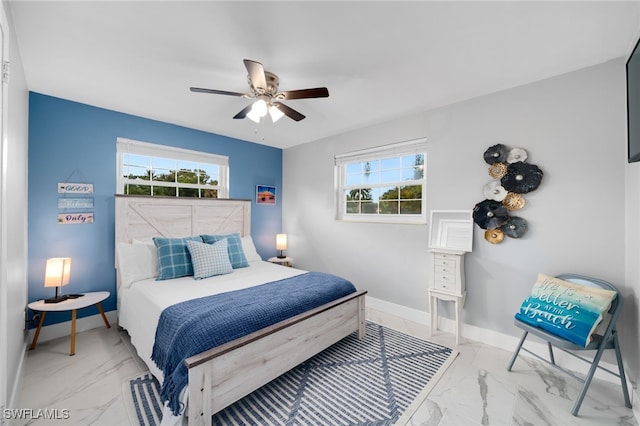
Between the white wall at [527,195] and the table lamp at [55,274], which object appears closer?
the white wall at [527,195]

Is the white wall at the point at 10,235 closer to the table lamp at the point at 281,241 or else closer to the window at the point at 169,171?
the window at the point at 169,171

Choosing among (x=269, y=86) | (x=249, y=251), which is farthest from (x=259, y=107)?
(x=249, y=251)

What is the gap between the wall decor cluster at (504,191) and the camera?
240 cm

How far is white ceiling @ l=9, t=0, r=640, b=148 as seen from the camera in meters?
1.56

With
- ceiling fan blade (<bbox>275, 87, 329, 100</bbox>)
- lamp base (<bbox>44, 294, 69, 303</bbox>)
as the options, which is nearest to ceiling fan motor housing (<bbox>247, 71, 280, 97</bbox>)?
ceiling fan blade (<bbox>275, 87, 329, 100</bbox>)

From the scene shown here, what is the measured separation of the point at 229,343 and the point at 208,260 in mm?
1373

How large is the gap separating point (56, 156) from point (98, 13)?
1881 mm

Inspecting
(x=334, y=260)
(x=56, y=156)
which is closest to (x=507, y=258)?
(x=334, y=260)

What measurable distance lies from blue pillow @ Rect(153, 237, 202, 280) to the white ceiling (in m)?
1.52

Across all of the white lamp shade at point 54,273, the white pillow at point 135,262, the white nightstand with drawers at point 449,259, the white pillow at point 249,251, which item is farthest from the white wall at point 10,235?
the white nightstand with drawers at point 449,259

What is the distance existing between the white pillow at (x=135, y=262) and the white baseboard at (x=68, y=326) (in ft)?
1.83

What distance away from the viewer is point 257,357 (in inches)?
72.1

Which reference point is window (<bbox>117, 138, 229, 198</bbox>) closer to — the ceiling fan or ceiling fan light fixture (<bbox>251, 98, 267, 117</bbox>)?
the ceiling fan

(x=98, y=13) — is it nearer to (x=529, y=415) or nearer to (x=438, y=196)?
(x=438, y=196)
